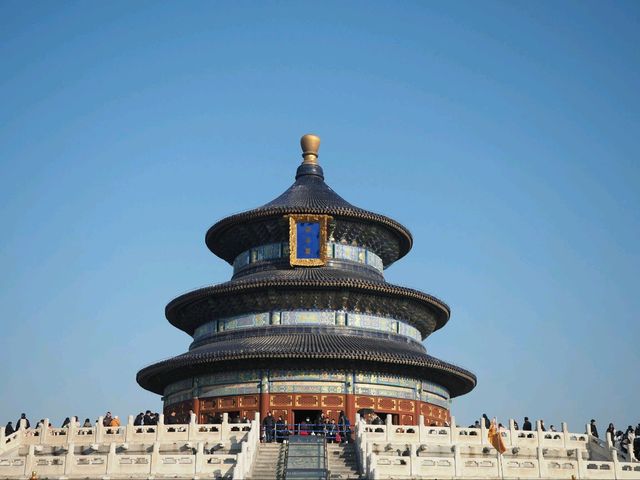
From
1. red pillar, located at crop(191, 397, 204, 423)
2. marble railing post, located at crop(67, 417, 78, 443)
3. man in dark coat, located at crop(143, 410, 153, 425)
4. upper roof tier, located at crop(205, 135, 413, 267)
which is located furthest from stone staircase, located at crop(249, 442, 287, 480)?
upper roof tier, located at crop(205, 135, 413, 267)

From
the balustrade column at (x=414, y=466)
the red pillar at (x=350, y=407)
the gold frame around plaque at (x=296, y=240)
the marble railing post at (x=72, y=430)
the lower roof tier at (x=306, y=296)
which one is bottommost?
the balustrade column at (x=414, y=466)

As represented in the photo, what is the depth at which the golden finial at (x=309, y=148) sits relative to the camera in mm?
51906

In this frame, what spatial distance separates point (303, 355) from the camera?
3844 cm

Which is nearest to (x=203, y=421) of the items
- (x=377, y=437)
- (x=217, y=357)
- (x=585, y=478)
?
(x=217, y=357)

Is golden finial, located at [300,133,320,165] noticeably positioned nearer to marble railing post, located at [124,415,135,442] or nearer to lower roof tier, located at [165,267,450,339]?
lower roof tier, located at [165,267,450,339]

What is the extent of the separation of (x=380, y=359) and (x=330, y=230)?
8920mm

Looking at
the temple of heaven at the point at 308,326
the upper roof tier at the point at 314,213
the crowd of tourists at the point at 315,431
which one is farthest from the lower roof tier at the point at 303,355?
the upper roof tier at the point at 314,213

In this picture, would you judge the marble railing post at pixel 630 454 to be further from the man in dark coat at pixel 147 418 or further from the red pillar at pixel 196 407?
the red pillar at pixel 196 407

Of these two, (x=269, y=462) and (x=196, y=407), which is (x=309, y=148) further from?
(x=269, y=462)

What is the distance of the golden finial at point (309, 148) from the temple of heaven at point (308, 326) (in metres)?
3.10

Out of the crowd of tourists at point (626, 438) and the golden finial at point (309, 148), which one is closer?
the crowd of tourists at point (626, 438)

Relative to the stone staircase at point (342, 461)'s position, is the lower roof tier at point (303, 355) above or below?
above

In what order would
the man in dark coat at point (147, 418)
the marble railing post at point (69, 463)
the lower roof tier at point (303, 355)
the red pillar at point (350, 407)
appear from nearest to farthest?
1. the marble railing post at point (69, 463)
2. the man in dark coat at point (147, 418)
3. the lower roof tier at point (303, 355)
4. the red pillar at point (350, 407)

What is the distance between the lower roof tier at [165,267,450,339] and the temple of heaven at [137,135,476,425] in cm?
6
